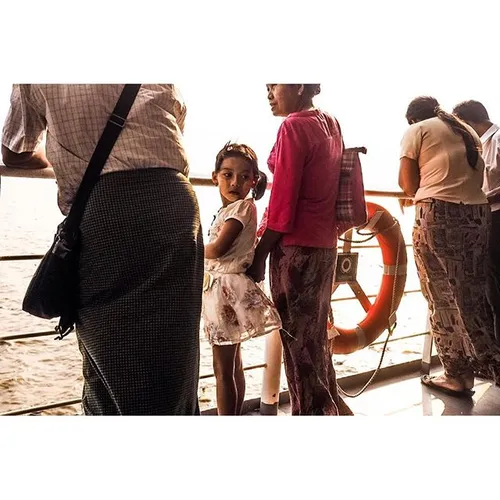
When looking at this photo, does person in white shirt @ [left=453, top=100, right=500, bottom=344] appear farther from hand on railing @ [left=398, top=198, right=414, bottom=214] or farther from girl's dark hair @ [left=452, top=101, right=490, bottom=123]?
hand on railing @ [left=398, top=198, right=414, bottom=214]

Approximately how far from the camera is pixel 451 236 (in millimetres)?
1707

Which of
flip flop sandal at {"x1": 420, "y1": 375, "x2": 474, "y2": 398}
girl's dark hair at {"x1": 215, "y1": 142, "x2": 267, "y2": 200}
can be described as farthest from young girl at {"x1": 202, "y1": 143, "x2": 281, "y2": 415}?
flip flop sandal at {"x1": 420, "y1": 375, "x2": 474, "y2": 398}

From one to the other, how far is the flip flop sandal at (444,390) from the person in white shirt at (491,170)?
0.23 m

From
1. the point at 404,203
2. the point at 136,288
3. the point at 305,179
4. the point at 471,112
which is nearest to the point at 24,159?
the point at 136,288

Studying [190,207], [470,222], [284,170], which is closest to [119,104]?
[190,207]

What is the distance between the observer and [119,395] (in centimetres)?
104

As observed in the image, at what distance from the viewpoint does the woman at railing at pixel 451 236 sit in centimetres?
162

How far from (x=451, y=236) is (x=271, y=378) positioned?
2.71 ft

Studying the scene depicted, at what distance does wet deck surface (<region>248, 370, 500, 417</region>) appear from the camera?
170cm

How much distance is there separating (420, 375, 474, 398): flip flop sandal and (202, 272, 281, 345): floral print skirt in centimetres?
85

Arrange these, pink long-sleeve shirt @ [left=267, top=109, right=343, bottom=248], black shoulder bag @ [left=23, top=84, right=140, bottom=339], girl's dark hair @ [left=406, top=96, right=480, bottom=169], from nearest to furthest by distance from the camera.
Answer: black shoulder bag @ [left=23, top=84, right=140, bottom=339] < pink long-sleeve shirt @ [left=267, top=109, right=343, bottom=248] < girl's dark hair @ [left=406, top=96, right=480, bottom=169]

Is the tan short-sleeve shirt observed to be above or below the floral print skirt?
above

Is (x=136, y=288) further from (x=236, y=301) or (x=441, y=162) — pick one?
(x=441, y=162)

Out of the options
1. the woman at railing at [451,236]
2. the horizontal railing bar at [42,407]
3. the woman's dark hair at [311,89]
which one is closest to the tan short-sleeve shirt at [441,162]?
the woman at railing at [451,236]
